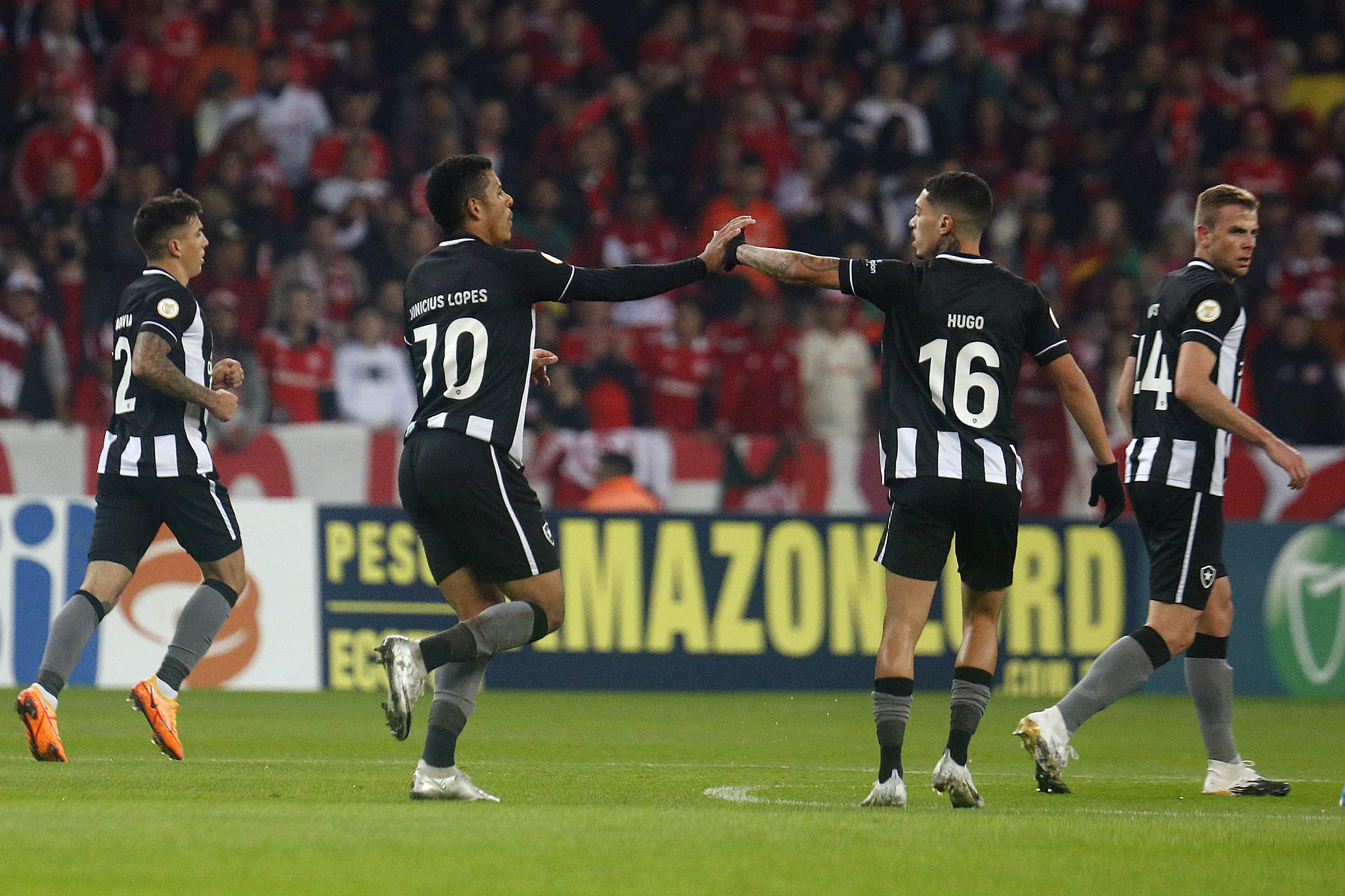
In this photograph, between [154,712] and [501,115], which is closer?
[154,712]

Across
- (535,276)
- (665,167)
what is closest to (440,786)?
(535,276)

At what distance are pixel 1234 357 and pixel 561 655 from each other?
6214 mm

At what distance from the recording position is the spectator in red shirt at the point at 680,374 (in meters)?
14.4

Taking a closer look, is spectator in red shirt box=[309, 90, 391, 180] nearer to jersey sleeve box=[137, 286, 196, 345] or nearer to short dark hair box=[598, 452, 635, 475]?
short dark hair box=[598, 452, 635, 475]

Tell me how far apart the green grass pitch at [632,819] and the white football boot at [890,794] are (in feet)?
0.34

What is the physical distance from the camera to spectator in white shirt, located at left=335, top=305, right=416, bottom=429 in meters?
13.9

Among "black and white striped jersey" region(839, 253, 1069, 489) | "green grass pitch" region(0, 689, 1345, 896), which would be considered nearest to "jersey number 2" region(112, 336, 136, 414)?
"green grass pitch" region(0, 689, 1345, 896)

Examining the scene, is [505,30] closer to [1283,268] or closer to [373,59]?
[373,59]

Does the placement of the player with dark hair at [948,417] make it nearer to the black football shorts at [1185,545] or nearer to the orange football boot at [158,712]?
the black football shorts at [1185,545]

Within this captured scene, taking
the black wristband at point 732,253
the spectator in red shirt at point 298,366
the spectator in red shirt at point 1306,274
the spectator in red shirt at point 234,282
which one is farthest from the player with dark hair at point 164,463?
the spectator in red shirt at point 1306,274

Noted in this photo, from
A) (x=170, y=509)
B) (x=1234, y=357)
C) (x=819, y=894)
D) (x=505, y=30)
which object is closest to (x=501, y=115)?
(x=505, y=30)

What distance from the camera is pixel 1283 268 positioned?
16.6m

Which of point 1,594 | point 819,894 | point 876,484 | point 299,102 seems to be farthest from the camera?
point 299,102

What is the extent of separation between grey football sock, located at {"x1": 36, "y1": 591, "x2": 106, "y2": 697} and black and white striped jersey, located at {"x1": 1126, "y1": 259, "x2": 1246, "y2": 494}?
4175 mm
